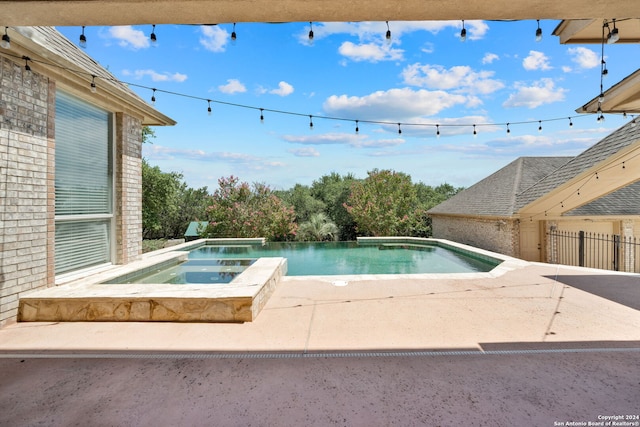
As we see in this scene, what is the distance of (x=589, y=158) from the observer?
9.34 meters

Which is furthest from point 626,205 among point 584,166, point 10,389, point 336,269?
point 10,389

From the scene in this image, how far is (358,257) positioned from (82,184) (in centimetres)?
916

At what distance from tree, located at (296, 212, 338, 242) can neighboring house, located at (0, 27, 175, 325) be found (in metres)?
10.9

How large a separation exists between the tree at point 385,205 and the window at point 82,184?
1328 cm

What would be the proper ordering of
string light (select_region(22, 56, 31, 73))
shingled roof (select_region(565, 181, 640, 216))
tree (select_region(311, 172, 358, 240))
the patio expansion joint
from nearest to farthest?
the patio expansion joint, string light (select_region(22, 56, 31, 73)), shingled roof (select_region(565, 181, 640, 216)), tree (select_region(311, 172, 358, 240))

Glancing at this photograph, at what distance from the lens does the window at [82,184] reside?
19.9 ft

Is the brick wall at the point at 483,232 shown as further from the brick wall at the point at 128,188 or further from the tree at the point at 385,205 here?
the brick wall at the point at 128,188

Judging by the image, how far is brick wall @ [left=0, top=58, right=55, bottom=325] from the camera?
4.62 meters

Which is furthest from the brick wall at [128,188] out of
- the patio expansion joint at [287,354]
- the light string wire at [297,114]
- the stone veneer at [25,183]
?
the patio expansion joint at [287,354]

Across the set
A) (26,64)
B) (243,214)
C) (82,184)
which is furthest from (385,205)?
(26,64)

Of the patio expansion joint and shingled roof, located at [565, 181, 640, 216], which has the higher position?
shingled roof, located at [565, 181, 640, 216]

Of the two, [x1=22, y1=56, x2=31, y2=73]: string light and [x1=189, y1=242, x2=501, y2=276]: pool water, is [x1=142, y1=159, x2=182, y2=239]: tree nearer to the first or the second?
[x1=189, y1=242, x2=501, y2=276]: pool water

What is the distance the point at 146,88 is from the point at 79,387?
5.55m

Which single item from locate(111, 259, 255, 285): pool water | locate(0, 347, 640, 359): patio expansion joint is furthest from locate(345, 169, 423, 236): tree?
locate(0, 347, 640, 359): patio expansion joint
